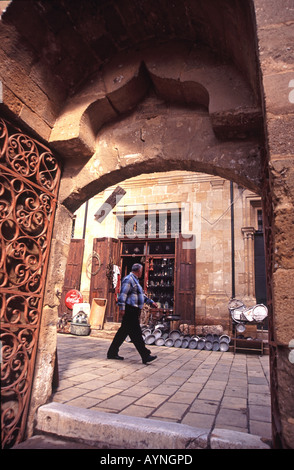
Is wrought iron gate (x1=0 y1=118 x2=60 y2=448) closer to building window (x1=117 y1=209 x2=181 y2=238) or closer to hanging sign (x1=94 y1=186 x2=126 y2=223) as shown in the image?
building window (x1=117 y1=209 x2=181 y2=238)

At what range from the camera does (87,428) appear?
7.38 feet

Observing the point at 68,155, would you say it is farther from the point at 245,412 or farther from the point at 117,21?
the point at 245,412

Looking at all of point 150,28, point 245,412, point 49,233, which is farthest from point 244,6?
point 245,412

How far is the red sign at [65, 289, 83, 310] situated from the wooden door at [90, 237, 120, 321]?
1.19 ft

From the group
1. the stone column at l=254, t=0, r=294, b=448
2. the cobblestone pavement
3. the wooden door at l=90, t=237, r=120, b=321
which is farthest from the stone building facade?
the stone column at l=254, t=0, r=294, b=448

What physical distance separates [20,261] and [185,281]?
→ 650 cm

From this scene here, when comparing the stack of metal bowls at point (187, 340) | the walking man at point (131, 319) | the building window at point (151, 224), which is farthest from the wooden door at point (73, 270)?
the walking man at point (131, 319)

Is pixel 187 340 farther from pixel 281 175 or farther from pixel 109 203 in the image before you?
pixel 281 175

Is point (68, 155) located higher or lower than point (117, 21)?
lower

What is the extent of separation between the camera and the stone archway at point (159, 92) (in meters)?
1.81

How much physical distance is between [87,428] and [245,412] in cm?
138

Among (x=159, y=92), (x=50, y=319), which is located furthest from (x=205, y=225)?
(x=50, y=319)

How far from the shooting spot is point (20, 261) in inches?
96.7

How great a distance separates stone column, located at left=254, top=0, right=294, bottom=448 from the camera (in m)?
1.67
